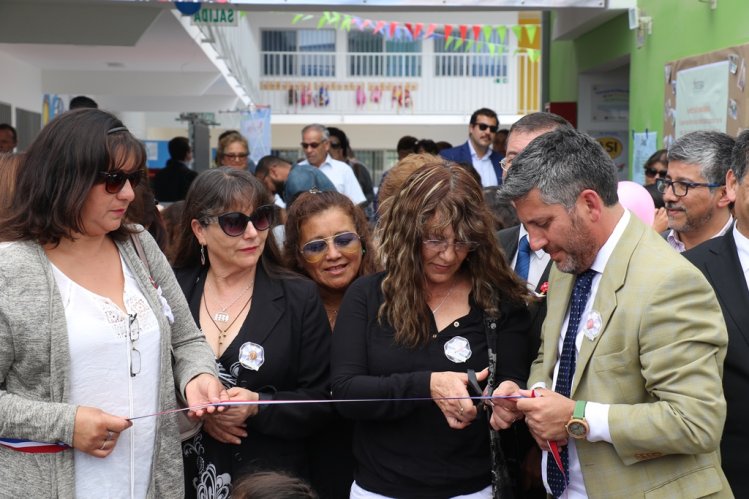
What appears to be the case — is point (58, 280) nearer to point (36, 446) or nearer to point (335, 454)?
A: point (36, 446)

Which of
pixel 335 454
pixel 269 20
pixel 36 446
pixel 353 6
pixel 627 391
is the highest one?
pixel 269 20

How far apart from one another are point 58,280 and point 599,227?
1.65 meters

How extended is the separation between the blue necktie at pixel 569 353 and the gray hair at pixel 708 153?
6.16 feet

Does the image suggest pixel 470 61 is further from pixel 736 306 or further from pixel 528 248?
pixel 736 306

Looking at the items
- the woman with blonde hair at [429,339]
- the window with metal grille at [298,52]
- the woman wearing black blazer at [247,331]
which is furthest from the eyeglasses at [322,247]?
the window with metal grille at [298,52]

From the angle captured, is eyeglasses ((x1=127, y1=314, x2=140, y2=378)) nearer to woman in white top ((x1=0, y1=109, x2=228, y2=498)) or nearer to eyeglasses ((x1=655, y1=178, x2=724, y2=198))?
woman in white top ((x1=0, y1=109, x2=228, y2=498))

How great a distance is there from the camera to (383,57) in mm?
32219

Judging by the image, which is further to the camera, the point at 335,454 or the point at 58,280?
the point at 335,454

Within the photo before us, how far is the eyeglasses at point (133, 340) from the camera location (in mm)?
2953

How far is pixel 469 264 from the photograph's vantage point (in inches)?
135

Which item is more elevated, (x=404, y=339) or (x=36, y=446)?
(x=404, y=339)

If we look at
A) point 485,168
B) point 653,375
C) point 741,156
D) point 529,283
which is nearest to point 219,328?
point 529,283

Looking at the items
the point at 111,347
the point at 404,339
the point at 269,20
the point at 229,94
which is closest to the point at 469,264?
the point at 404,339

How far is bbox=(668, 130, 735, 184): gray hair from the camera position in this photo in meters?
4.54
